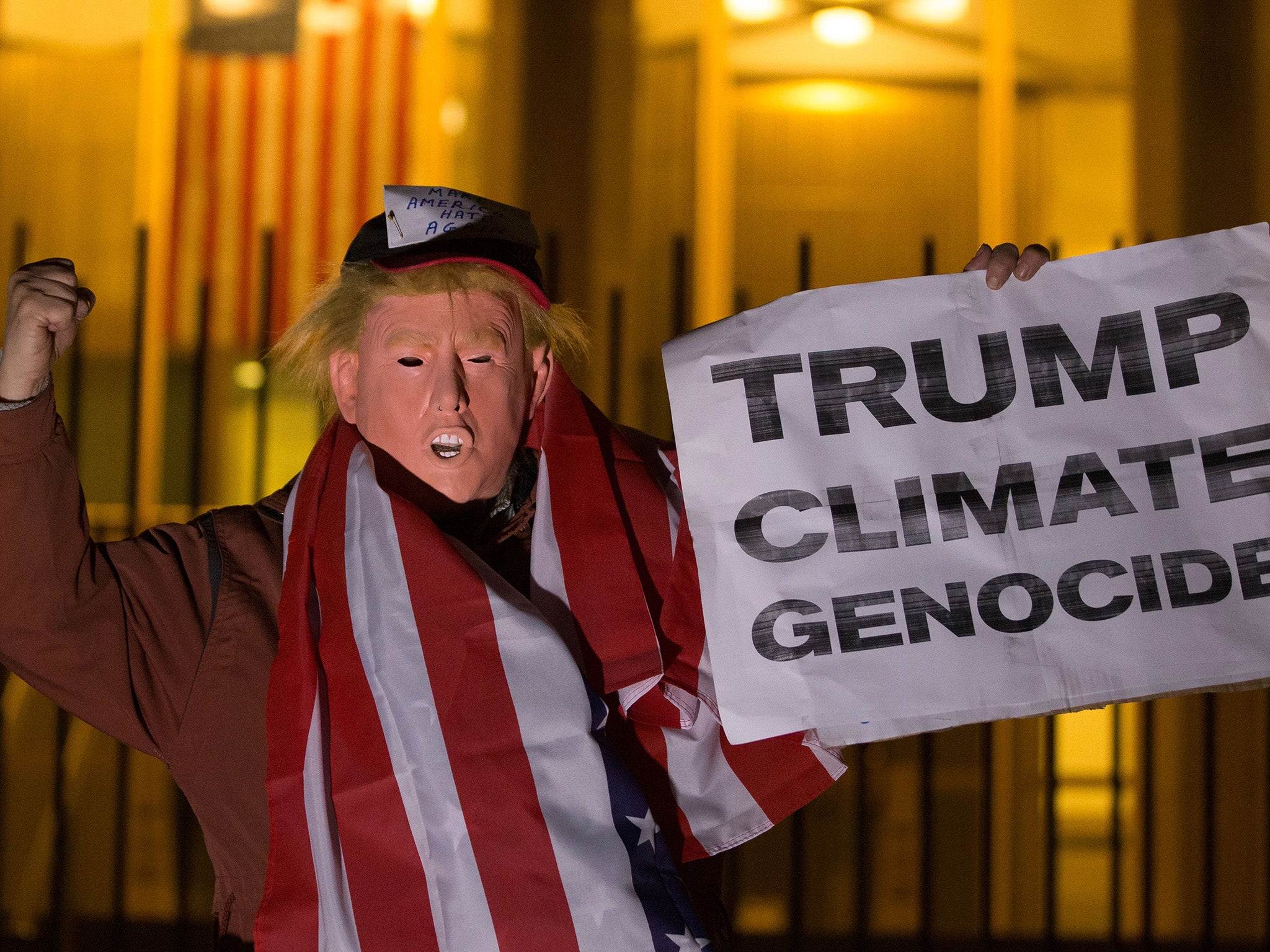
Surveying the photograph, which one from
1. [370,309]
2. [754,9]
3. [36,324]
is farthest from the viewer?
[754,9]

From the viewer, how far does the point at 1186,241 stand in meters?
1.65

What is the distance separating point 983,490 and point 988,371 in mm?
165

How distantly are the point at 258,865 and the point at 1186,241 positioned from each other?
1507mm

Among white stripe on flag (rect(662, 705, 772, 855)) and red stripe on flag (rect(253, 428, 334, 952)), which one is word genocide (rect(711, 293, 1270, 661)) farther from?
red stripe on flag (rect(253, 428, 334, 952))

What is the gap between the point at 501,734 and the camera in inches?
60.8

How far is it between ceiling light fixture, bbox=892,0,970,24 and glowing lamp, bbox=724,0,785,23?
0.45 metres

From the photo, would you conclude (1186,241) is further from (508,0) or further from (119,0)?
(119,0)

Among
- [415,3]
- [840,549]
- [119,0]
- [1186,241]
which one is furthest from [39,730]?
[1186,241]

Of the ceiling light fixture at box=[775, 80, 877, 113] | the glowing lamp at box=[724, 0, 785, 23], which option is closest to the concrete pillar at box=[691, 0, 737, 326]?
the glowing lamp at box=[724, 0, 785, 23]

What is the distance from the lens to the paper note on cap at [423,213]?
5.68ft

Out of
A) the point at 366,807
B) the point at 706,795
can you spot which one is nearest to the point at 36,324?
the point at 366,807

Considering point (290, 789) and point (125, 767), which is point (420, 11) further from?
point (290, 789)

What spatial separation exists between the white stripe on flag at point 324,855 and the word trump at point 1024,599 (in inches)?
22.8

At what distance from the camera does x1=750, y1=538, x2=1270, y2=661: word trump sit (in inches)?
62.5
